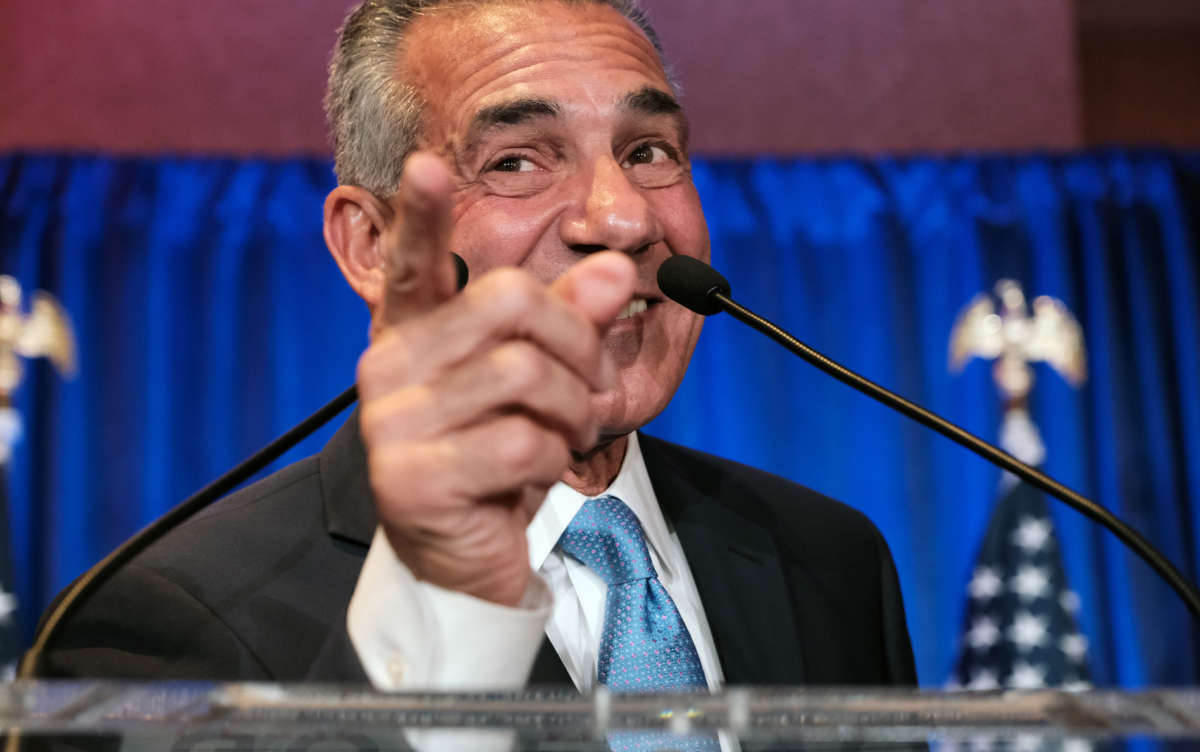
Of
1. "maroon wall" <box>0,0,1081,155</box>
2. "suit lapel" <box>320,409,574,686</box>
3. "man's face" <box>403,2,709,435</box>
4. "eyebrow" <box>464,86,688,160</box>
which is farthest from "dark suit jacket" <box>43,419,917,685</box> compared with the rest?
"maroon wall" <box>0,0,1081,155</box>

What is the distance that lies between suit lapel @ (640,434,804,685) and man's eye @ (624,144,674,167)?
1.29 ft

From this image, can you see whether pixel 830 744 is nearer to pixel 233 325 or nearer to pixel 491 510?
pixel 491 510

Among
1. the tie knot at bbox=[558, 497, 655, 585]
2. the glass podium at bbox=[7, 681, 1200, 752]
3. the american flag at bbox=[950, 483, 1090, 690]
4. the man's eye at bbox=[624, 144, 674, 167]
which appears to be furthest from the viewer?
the american flag at bbox=[950, 483, 1090, 690]

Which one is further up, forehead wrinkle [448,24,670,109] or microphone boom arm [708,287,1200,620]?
forehead wrinkle [448,24,670,109]

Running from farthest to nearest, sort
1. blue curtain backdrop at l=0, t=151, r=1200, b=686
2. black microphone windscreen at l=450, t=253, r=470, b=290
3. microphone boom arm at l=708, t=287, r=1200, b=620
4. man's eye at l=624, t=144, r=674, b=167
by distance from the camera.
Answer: blue curtain backdrop at l=0, t=151, r=1200, b=686, man's eye at l=624, t=144, r=674, b=167, black microphone windscreen at l=450, t=253, r=470, b=290, microphone boom arm at l=708, t=287, r=1200, b=620

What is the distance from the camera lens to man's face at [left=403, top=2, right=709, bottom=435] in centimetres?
139

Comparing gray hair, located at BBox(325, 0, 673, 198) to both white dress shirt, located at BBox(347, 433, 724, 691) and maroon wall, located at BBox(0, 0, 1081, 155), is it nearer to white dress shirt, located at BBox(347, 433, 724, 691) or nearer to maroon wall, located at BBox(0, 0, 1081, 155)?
white dress shirt, located at BBox(347, 433, 724, 691)

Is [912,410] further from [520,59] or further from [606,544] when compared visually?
[520,59]

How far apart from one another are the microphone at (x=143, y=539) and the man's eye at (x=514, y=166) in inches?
18.9

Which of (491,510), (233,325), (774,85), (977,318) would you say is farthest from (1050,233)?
(491,510)

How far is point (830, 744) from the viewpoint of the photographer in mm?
674

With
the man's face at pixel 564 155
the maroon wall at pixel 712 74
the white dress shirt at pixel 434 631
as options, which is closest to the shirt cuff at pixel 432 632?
the white dress shirt at pixel 434 631

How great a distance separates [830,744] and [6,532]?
3.29m

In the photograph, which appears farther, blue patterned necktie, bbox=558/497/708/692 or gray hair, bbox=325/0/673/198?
gray hair, bbox=325/0/673/198
